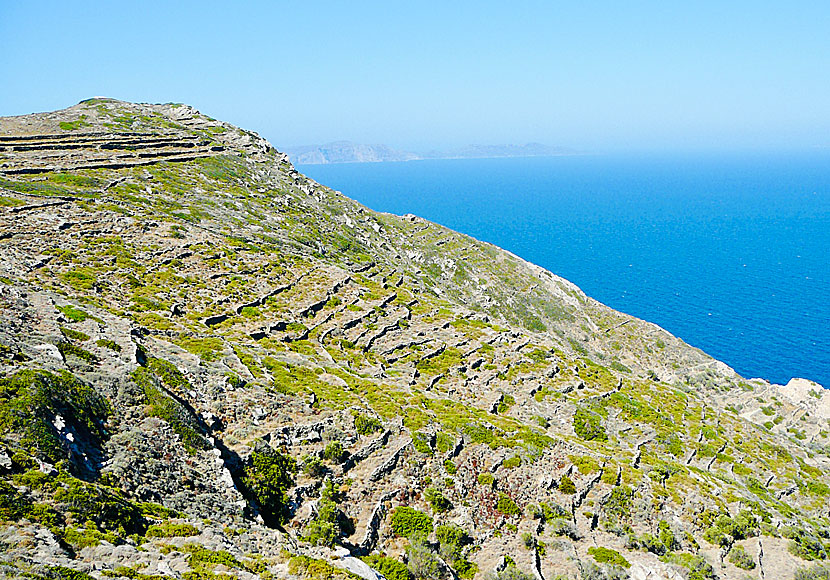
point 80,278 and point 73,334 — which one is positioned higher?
point 80,278

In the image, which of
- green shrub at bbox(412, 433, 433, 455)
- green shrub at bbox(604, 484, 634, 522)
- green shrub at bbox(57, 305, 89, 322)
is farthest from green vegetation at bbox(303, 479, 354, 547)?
green shrub at bbox(57, 305, 89, 322)

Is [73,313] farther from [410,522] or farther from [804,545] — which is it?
[804,545]

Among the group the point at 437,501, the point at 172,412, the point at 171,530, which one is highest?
the point at 172,412

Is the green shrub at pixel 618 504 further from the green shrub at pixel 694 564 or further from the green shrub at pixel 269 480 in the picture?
the green shrub at pixel 269 480

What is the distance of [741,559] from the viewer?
3075 centimetres

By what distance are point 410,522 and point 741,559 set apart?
818 inches

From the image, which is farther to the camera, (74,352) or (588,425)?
(588,425)

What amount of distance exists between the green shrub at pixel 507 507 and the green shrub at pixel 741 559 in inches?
526

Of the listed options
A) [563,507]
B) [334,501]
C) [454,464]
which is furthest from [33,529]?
[563,507]

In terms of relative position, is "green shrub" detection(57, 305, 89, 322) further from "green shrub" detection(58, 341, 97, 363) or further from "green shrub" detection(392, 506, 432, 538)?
"green shrub" detection(392, 506, 432, 538)

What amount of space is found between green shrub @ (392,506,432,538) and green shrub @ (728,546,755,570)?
63.5ft

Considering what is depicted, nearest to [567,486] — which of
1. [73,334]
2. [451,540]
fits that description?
[451,540]

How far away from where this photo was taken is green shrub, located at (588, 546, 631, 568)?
1112 inches

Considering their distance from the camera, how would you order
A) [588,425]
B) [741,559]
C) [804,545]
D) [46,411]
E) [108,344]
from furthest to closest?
[588,425] < [804,545] < [741,559] < [108,344] < [46,411]
